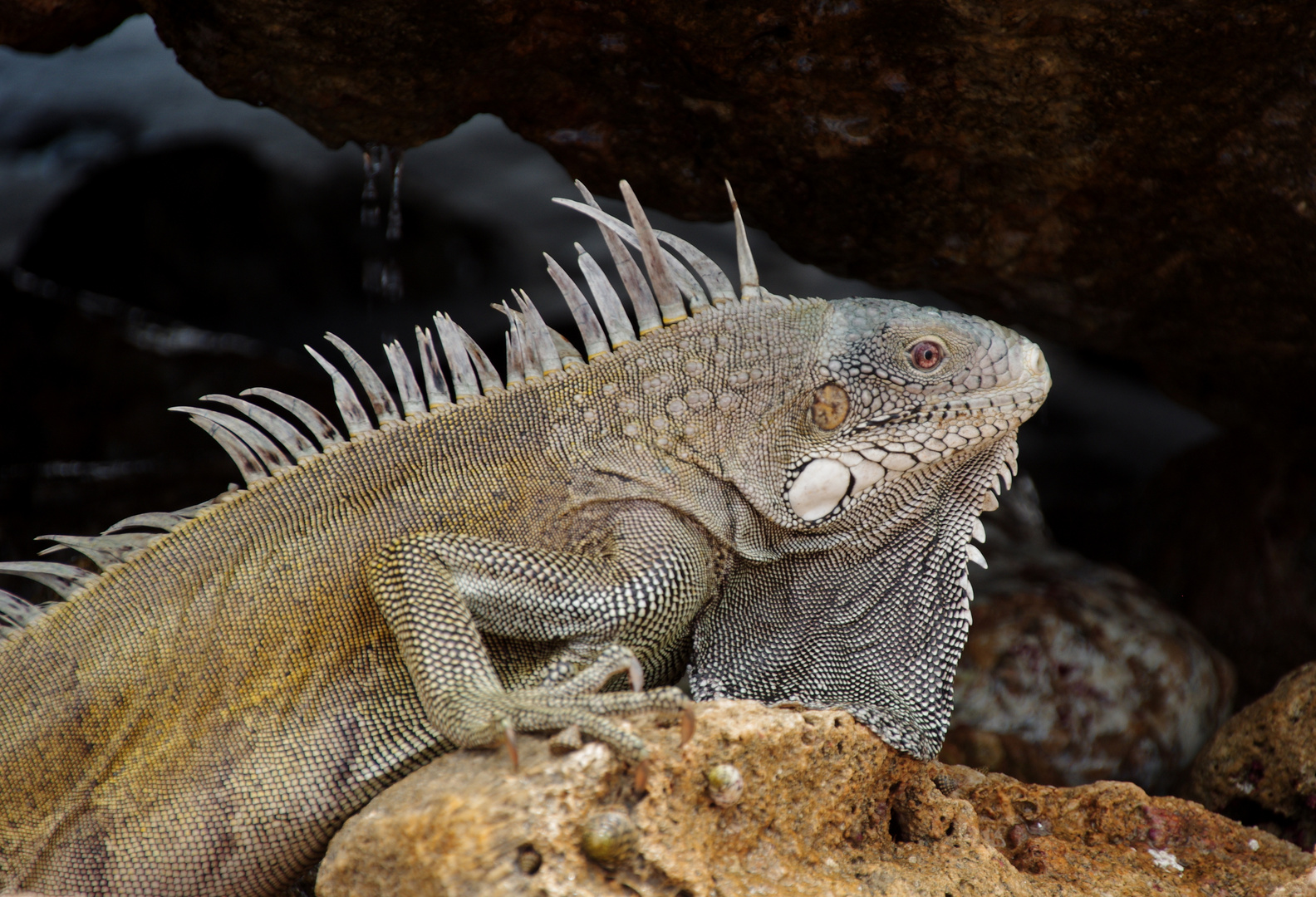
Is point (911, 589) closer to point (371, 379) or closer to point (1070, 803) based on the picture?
point (1070, 803)

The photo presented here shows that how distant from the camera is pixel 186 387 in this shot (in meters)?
7.21

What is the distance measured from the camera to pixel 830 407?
3.12 m

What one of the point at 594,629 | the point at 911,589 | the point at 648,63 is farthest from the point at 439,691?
the point at 648,63

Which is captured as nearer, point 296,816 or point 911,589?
point 296,816

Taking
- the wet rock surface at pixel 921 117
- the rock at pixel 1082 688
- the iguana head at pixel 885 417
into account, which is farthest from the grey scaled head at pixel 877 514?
the rock at pixel 1082 688

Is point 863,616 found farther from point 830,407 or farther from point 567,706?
point 567,706

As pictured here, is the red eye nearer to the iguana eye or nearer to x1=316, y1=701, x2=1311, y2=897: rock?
the iguana eye

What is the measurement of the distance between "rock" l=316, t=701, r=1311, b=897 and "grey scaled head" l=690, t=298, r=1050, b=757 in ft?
0.95

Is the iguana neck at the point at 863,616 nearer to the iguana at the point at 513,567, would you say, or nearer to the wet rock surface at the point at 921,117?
the iguana at the point at 513,567

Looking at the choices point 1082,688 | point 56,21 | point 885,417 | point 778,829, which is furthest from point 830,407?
point 56,21

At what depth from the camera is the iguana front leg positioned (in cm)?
245

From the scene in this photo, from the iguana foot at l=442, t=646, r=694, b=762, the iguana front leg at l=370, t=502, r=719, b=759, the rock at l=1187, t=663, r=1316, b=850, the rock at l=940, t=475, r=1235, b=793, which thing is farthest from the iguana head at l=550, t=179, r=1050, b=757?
the rock at l=940, t=475, r=1235, b=793

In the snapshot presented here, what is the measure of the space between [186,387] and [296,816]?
5212 millimetres

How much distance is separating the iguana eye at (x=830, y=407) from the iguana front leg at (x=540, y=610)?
539mm
